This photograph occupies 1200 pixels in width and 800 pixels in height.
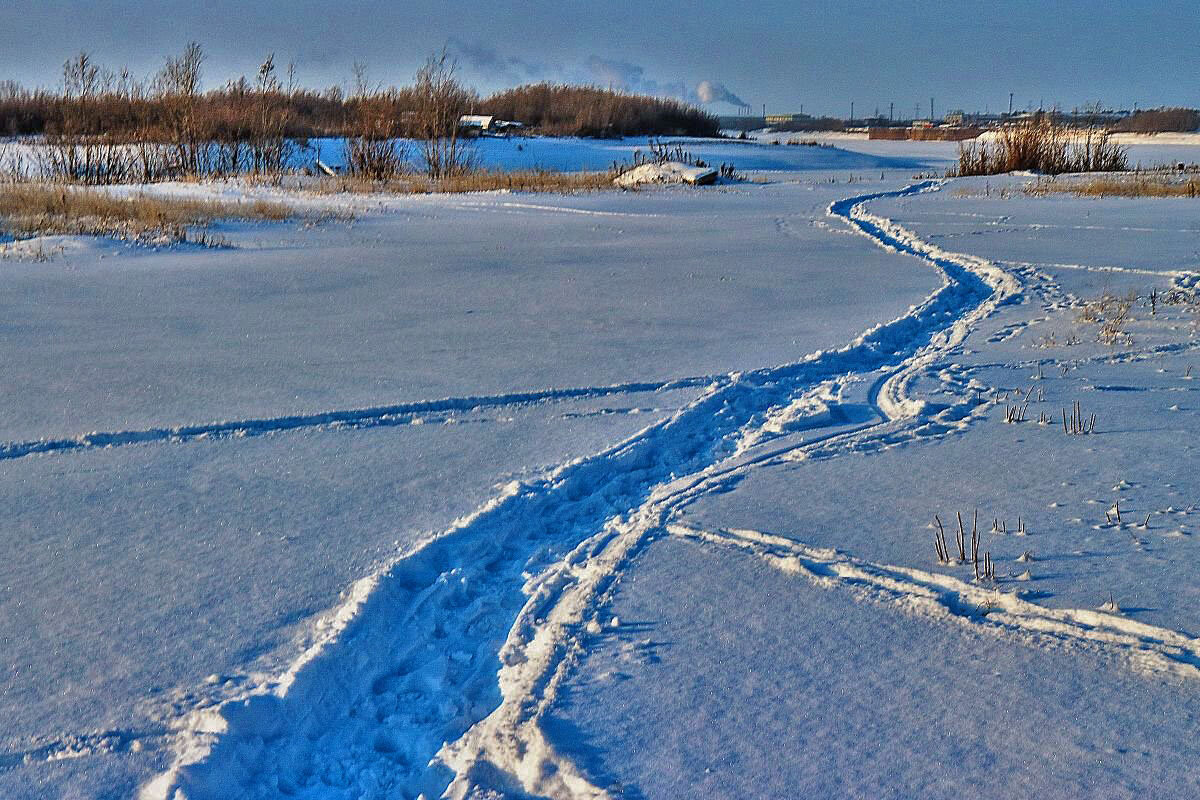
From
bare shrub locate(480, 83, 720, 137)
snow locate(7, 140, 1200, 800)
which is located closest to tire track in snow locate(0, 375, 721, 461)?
snow locate(7, 140, 1200, 800)

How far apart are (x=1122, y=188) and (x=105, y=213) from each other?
13.4 meters

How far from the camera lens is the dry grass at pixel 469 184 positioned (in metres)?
16.2

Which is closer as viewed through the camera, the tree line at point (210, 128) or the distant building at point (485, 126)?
the tree line at point (210, 128)

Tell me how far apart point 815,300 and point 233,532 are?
456 cm

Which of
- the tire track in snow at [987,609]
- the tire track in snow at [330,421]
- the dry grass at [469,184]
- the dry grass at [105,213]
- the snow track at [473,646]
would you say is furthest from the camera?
the dry grass at [469,184]

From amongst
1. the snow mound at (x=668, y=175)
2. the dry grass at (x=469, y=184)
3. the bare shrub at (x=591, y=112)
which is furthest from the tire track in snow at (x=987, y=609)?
the bare shrub at (x=591, y=112)

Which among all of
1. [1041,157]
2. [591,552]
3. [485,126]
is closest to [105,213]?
[591,552]

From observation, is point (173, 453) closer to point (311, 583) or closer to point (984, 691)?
point (311, 583)

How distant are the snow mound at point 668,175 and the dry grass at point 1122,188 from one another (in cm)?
548

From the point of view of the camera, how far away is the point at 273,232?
33.4 feet

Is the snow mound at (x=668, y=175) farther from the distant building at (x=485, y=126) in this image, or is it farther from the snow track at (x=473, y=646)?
the snow track at (x=473, y=646)

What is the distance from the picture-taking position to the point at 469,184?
16609 mm

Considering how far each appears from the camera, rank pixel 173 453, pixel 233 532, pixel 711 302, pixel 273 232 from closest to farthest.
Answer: pixel 233 532, pixel 173 453, pixel 711 302, pixel 273 232

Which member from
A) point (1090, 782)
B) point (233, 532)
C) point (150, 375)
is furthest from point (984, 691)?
point (150, 375)
